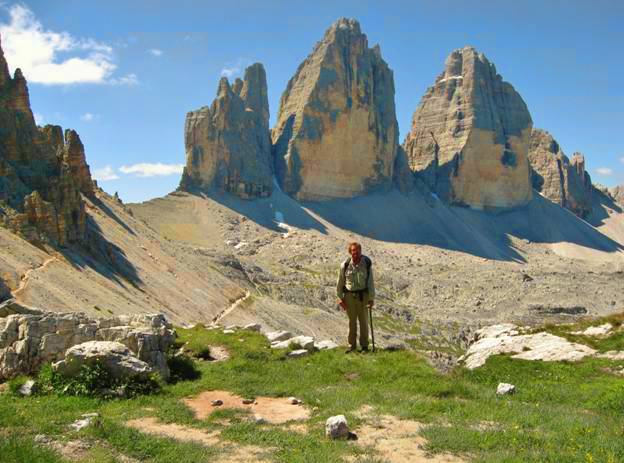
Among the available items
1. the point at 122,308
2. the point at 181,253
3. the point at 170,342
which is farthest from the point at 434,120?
the point at 170,342

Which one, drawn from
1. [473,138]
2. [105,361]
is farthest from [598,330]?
[473,138]

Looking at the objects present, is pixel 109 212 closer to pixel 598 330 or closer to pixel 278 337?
pixel 278 337

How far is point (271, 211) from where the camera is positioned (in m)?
117

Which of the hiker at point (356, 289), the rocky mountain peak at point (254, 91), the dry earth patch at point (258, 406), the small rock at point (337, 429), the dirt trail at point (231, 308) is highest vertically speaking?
the rocky mountain peak at point (254, 91)

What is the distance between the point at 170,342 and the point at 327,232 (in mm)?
99831

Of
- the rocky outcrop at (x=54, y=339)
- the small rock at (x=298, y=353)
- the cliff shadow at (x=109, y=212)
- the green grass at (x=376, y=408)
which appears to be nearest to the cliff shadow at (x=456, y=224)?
the cliff shadow at (x=109, y=212)

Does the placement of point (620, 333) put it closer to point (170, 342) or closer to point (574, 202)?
point (170, 342)

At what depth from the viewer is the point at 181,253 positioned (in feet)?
181

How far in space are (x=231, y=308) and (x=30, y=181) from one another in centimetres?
1665

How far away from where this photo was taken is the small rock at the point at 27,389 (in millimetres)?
10523

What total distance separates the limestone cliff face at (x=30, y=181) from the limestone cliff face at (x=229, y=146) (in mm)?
67439

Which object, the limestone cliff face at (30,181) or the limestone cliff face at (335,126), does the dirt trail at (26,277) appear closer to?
the limestone cliff face at (30,181)

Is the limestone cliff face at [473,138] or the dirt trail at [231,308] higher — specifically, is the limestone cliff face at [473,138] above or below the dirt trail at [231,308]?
above

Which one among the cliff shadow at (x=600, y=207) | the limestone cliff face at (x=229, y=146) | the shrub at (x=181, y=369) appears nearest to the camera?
the shrub at (x=181, y=369)
